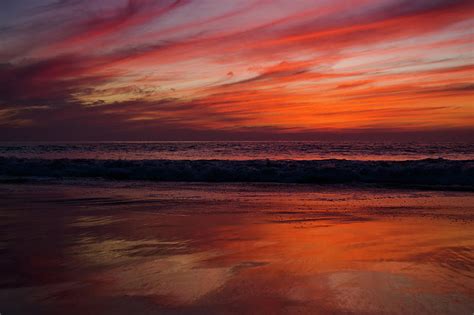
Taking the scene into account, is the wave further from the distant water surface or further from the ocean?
the distant water surface

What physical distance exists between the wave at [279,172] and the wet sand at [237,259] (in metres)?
8.46

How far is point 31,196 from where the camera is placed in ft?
41.1

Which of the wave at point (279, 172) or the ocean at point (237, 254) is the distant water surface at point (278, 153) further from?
the ocean at point (237, 254)

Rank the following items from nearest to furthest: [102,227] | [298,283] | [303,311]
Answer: [303,311]
[298,283]
[102,227]

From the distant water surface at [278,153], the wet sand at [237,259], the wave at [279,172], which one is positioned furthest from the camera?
the distant water surface at [278,153]

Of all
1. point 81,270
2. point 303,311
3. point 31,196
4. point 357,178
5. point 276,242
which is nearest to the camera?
point 303,311

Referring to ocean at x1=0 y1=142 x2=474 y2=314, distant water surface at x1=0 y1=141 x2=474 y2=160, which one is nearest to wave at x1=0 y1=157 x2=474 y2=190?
ocean at x1=0 y1=142 x2=474 y2=314

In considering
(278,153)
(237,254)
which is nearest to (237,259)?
(237,254)

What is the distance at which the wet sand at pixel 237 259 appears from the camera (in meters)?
3.86

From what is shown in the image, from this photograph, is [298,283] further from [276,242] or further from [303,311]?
[276,242]

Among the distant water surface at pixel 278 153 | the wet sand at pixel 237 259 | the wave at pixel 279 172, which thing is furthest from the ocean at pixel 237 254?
the distant water surface at pixel 278 153

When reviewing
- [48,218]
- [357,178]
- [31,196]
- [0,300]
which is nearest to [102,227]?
[48,218]

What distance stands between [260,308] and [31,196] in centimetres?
1071

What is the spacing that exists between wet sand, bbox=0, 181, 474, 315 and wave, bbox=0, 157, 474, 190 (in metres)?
8.46
